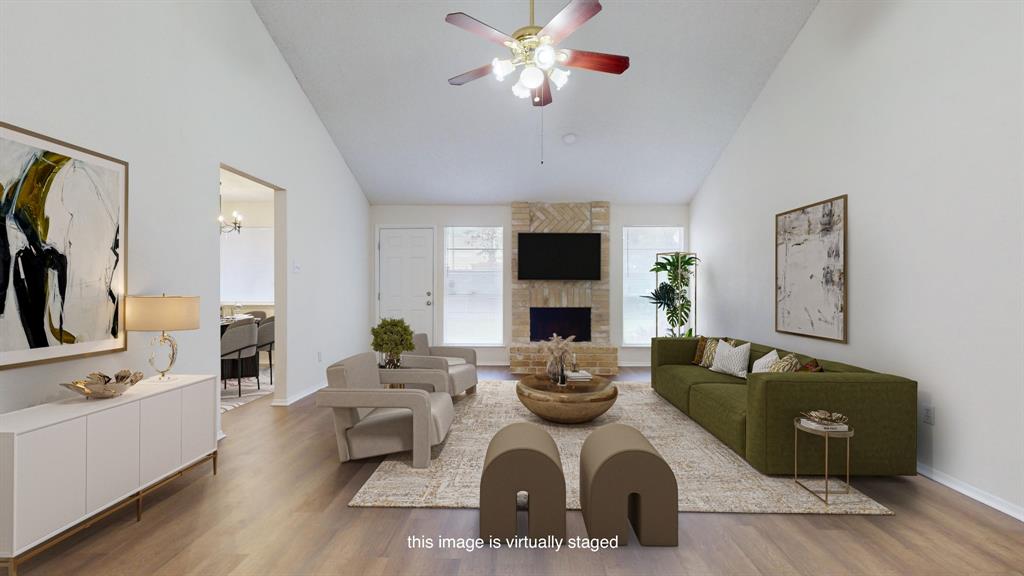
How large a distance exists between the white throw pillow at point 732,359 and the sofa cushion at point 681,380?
75mm

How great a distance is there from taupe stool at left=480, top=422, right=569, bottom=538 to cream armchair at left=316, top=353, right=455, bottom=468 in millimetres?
1045

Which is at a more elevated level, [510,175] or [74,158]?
[510,175]

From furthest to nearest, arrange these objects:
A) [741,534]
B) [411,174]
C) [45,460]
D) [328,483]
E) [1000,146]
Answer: [411,174], [328,483], [1000,146], [741,534], [45,460]

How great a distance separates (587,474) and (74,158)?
3475 mm

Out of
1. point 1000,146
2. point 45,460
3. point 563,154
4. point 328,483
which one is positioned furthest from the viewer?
point 563,154

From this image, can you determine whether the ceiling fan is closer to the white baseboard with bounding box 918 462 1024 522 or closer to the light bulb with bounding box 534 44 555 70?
the light bulb with bounding box 534 44 555 70

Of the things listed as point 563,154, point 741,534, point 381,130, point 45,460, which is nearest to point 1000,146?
point 741,534

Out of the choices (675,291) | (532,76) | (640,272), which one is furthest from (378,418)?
(640,272)

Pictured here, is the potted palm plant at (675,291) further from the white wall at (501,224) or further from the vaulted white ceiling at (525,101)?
the vaulted white ceiling at (525,101)

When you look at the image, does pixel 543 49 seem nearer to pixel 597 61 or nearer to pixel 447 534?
pixel 597 61

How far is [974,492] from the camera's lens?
286 centimetres

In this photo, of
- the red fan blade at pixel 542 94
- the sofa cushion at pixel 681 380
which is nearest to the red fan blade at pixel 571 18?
the red fan blade at pixel 542 94

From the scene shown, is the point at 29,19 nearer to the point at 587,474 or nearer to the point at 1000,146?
the point at 587,474

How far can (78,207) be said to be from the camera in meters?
2.82
